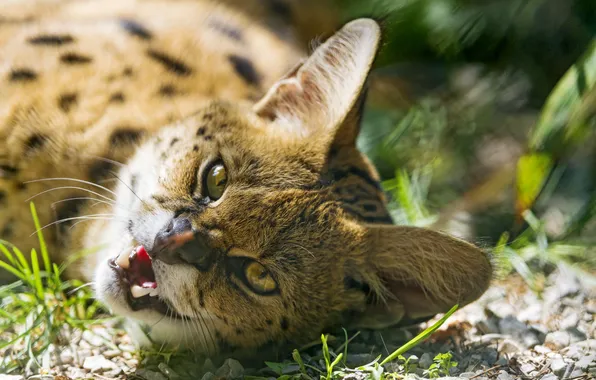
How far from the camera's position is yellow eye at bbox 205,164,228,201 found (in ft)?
9.49

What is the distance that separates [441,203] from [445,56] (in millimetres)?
951

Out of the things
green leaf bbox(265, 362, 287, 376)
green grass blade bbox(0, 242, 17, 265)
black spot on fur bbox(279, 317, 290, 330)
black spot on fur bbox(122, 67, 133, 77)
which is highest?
black spot on fur bbox(122, 67, 133, 77)

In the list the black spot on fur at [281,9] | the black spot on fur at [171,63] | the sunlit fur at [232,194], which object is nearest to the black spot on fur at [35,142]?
the sunlit fur at [232,194]

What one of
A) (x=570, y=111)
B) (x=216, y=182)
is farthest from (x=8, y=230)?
(x=570, y=111)

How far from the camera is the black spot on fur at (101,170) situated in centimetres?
333

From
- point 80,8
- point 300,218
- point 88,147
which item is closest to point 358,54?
point 300,218

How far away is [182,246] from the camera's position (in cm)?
263

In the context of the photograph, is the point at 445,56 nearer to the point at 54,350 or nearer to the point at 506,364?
the point at 506,364

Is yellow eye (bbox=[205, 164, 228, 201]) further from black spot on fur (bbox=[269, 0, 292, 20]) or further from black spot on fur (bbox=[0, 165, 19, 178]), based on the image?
black spot on fur (bbox=[269, 0, 292, 20])

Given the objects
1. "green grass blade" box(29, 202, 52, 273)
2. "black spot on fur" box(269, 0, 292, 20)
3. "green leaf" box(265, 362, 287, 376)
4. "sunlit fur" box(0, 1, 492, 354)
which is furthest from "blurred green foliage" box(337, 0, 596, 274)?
"green grass blade" box(29, 202, 52, 273)

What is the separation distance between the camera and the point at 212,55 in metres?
3.85

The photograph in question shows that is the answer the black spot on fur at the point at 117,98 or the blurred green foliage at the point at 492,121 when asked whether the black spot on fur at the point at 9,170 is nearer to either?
the black spot on fur at the point at 117,98

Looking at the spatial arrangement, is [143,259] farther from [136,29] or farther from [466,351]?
[136,29]

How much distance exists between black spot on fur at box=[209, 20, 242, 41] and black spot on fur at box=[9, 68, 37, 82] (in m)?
1.09
